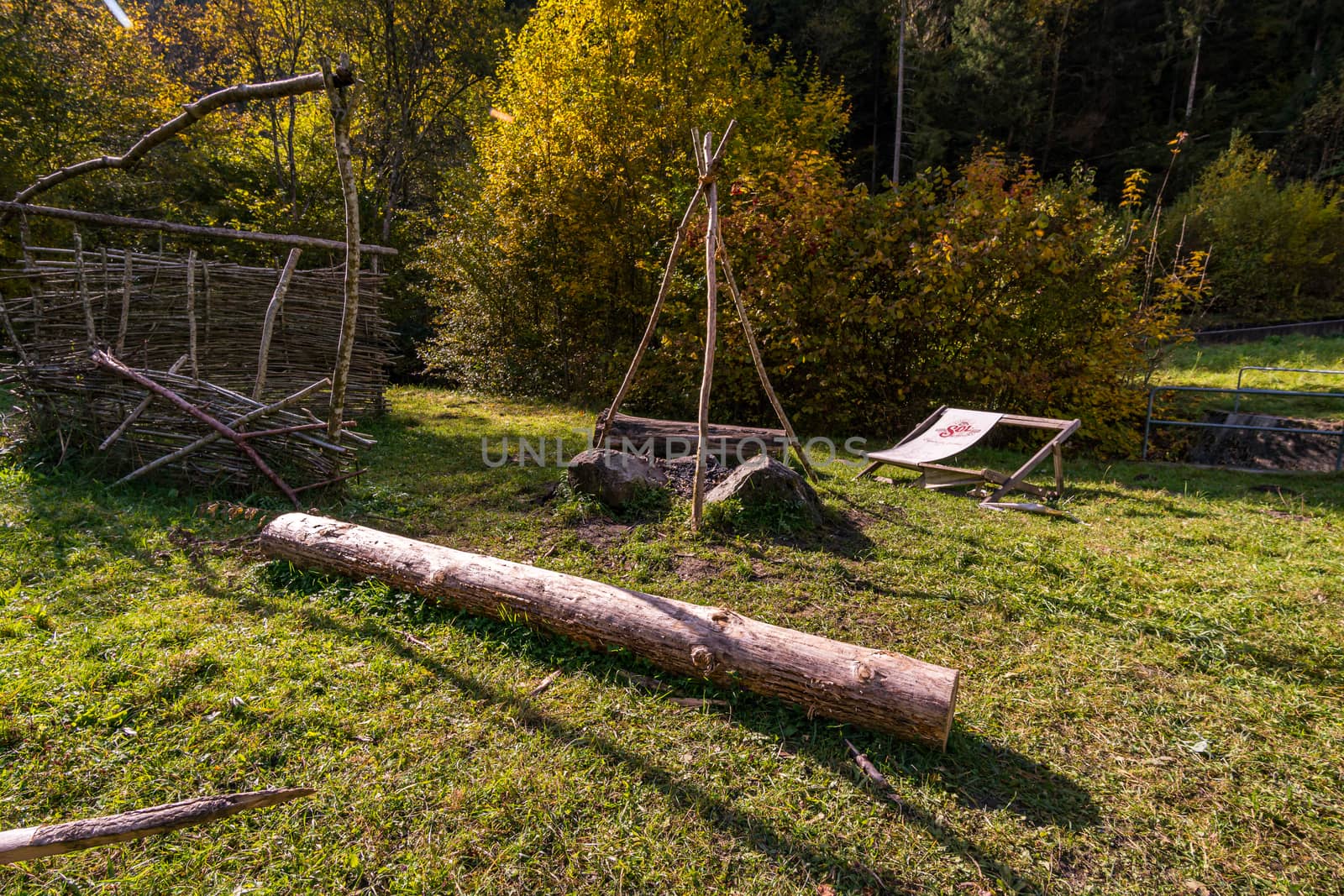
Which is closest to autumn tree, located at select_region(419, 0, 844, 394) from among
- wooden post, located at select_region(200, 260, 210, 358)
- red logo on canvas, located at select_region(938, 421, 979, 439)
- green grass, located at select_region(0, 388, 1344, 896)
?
red logo on canvas, located at select_region(938, 421, 979, 439)

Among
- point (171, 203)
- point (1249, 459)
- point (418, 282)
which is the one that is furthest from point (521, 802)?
point (418, 282)

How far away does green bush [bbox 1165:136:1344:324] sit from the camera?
15641mm

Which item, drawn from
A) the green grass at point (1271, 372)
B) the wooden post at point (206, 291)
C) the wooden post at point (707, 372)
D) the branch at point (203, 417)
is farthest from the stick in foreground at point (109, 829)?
the green grass at point (1271, 372)

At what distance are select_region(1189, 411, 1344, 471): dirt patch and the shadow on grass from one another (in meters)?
8.86

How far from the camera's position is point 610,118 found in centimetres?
1145

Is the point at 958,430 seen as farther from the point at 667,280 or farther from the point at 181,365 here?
the point at 181,365

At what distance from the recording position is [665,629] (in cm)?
280

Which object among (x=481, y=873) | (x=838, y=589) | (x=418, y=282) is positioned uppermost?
(x=418, y=282)

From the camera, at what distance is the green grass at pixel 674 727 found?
75.5 inches

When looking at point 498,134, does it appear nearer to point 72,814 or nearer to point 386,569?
point 386,569

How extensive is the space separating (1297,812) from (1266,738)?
0.44 meters

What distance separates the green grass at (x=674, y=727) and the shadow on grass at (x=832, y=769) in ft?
0.04

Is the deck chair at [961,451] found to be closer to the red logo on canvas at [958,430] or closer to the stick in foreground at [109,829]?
the red logo on canvas at [958,430]

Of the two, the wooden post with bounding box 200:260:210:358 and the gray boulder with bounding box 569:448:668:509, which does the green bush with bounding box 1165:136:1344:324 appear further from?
the wooden post with bounding box 200:260:210:358
